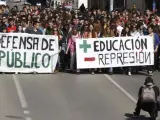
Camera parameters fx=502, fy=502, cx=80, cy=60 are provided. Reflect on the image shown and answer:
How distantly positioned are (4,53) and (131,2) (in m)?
26.6

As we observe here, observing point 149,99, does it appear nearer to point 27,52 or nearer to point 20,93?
point 20,93

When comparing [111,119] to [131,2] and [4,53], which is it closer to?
[4,53]

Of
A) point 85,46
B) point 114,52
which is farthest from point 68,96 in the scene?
point 114,52

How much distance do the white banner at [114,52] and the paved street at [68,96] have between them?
486 mm

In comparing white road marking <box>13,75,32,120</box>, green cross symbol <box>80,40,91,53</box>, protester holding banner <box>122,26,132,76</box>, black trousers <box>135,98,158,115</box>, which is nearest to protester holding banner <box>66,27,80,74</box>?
green cross symbol <box>80,40,91,53</box>

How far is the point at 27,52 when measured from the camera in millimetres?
16547

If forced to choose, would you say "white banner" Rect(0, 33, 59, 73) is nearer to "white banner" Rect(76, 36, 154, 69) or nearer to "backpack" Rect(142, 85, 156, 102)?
"white banner" Rect(76, 36, 154, 69)

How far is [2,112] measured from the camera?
11.2 meters

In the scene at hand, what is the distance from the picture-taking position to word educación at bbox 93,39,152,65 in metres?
16.8

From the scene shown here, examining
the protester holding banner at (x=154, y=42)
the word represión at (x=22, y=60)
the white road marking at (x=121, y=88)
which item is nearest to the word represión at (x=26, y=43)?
the word represión at (x=22, y=60)

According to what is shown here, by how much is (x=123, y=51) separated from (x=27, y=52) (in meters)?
3.22

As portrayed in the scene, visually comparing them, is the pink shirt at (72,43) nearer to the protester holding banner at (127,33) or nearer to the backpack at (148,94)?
the protester holding banner at (127,33)

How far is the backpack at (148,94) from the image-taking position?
10.5 m

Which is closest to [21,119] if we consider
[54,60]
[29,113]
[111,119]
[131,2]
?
[29,113]
